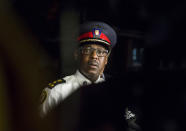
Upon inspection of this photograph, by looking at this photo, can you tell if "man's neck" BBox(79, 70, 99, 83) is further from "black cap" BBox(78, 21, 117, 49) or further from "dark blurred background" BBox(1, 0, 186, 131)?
"dark blurred background" BBox(1, 0, 186, 131)

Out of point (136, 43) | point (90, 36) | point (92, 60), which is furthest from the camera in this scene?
point (136, 43)

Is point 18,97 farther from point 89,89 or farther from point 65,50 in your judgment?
point 65,50

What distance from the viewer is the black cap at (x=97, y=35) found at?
75.9 inches

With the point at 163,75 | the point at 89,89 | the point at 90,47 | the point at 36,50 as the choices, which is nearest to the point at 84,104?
the point at 89,89

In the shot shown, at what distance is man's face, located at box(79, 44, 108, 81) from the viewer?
1825 millimetres

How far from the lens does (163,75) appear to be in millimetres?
4141

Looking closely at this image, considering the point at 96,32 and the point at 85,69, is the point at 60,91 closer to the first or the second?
the point at 85,69

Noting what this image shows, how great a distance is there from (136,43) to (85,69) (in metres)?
2.30

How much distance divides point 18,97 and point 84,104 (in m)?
0.66

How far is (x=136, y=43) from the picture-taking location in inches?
154

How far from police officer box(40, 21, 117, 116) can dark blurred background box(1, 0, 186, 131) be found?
34.7 inches

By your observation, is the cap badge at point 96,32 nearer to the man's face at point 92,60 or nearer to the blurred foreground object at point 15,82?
the man's face at point 92,60

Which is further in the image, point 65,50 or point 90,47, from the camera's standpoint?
point 65,50

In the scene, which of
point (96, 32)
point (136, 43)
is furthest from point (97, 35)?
point (136, 43)
